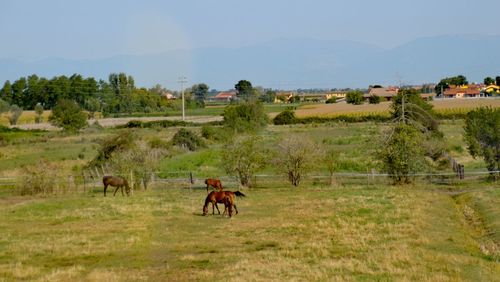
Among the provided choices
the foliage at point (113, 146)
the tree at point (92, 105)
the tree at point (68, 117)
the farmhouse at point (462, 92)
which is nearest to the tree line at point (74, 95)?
the tree at point (92, 105)

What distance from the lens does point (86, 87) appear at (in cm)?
15038

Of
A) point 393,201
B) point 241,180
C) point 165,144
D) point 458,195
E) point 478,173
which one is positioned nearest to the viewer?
point 393,201

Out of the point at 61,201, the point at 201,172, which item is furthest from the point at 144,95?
the point at 61,201

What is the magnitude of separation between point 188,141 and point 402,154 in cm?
2994

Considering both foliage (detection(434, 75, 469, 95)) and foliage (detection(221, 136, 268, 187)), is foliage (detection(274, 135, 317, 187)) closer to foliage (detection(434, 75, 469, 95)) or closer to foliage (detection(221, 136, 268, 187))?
foliage (detection(221, 136, 268, 187))

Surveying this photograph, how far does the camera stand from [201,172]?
45.6 metres

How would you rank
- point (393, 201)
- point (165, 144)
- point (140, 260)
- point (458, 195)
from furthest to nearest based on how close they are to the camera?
point (165, 144)
point (458, 195)
point (393, 201)
point (140, 260)

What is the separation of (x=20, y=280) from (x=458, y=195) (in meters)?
22.1

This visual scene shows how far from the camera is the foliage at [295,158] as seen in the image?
39.4 metres

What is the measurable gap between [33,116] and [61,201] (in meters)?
99.7

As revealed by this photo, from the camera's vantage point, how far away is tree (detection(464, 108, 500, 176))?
38.6 metres

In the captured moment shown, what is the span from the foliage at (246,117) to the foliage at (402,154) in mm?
29774

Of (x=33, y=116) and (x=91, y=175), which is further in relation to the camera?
(x=33, y=116)

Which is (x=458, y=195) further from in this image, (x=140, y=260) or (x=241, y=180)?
(x=140, y=260)
